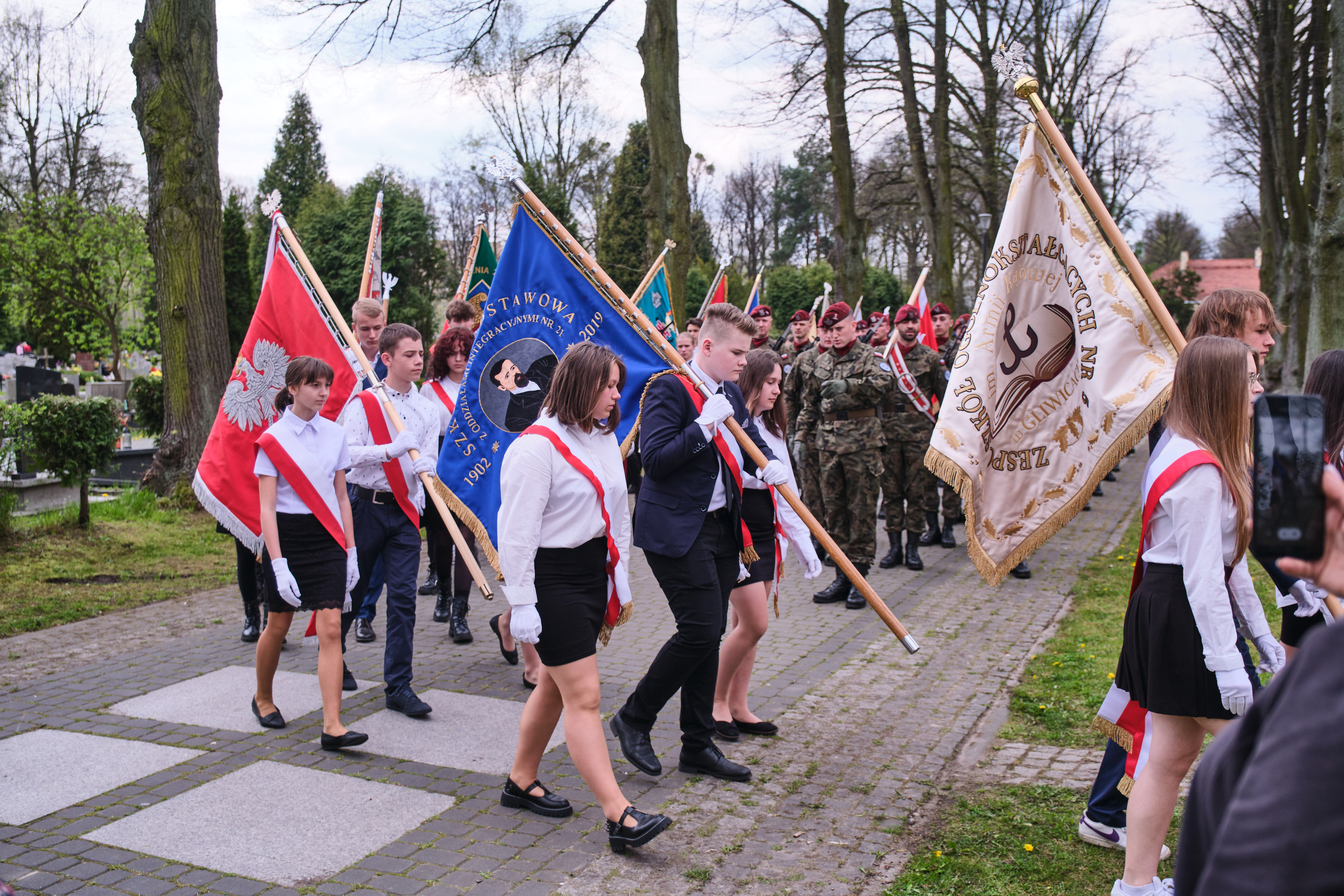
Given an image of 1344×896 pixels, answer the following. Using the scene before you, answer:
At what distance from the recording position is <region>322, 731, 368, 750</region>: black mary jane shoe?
5031 mm

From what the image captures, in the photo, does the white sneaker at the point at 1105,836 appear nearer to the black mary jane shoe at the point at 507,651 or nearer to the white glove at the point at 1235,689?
the white glove at the point at 1235,689

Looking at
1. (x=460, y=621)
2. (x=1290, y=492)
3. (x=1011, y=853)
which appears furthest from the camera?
(x=460, y=621)

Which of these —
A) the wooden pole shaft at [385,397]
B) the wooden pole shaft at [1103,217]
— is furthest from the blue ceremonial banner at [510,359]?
the wooden pole shaft at [1103,217]

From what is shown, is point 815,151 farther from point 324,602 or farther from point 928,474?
point 324,602

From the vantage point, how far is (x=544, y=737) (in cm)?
433

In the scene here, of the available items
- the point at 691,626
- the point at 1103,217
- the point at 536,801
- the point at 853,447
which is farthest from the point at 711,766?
the point at 853,447

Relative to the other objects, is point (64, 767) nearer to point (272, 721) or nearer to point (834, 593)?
point (272, 721)

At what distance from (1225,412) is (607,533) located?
2188 mm

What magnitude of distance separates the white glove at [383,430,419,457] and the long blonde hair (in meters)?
3.78

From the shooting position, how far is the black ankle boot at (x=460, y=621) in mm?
7180

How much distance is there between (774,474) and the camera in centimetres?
483

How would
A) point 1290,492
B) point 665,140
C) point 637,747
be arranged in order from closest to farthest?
point 1290,492 < point 637,747 < point 665,140

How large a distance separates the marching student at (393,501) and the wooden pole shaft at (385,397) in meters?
0.06

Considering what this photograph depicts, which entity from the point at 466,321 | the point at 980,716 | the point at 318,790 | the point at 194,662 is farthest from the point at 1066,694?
the point at 194,662
